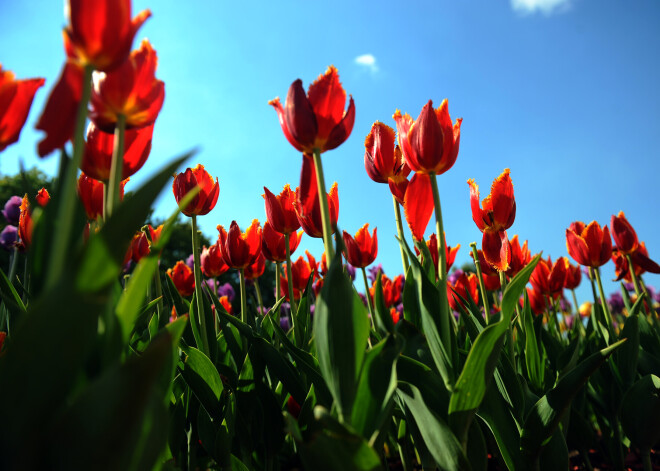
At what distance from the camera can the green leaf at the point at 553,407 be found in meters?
1.47

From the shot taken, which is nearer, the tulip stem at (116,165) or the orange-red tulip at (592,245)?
the tulip stem at (116,165)

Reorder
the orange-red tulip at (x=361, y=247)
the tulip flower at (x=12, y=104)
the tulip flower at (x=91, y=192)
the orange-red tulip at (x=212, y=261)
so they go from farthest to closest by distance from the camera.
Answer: the orange-red tulip at (x=212, y=261) < the orange-red tulip at (x=361, y=247) < the tulip flower at (x=91, y=192) < the tulip flower at (x=12, y=104)

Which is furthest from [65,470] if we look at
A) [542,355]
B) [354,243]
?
[542,355]

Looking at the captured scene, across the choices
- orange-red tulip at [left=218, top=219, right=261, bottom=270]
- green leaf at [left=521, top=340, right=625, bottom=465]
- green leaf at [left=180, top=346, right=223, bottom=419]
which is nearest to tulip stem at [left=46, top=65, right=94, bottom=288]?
green leaf at [left=180, top=346, right=223, bottom=419]

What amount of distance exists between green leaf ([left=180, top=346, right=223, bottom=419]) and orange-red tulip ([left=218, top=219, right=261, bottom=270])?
902mm

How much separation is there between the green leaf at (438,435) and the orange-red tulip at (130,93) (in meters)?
1.01

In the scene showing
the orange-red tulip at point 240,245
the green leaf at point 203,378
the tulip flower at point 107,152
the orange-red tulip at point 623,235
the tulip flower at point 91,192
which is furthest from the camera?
the orange-red tulip at point 623,235

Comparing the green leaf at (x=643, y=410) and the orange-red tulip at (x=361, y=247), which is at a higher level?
the orange-red tulip at (x=361, y=247)

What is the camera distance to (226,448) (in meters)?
1.53

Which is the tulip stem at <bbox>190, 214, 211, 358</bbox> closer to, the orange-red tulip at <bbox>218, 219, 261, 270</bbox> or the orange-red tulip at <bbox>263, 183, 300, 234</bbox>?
the orange-red tulip at <bbox>263, 183, 300, 234</bbox>

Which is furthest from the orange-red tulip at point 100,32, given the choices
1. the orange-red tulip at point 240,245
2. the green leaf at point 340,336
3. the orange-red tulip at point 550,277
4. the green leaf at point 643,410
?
the orange-red tulip at point 550,277

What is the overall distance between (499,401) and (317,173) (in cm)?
108

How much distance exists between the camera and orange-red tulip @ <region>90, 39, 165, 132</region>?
3.13ft

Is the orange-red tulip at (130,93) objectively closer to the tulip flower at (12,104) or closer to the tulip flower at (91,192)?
the tulip flower at (12,104)
